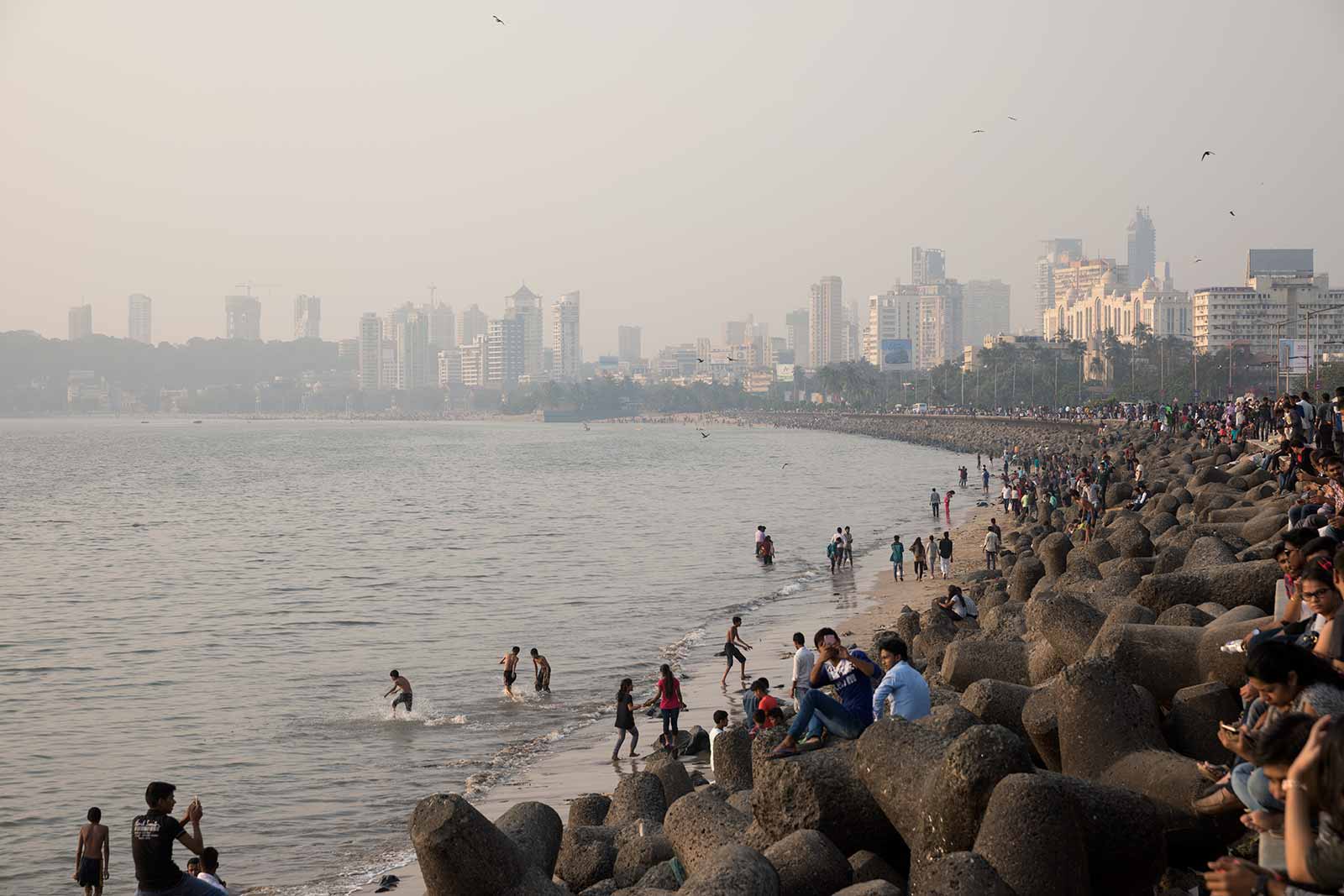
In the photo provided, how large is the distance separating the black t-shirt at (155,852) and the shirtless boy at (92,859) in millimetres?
4448

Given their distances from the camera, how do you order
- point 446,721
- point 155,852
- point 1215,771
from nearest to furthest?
→ point 1215,771 < point 155,852 < point 446,721

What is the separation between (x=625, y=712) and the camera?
15859 millimetres

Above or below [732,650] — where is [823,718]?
above

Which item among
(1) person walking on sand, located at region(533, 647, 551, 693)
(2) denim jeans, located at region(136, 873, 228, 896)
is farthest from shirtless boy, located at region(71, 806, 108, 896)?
(1) person walking on sand, located at region(533, 647, 551, 693)

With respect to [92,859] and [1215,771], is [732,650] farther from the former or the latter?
[1215,771]

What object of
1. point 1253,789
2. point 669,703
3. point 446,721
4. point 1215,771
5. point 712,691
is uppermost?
point 1253,789

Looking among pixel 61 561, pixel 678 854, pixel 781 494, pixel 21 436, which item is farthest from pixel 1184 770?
pixel 21 436

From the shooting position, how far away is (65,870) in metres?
12.9

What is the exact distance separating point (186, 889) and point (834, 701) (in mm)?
4142

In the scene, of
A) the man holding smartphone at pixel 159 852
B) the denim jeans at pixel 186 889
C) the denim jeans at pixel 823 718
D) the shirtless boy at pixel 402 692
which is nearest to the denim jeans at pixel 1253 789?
the denim jeans at pixel 823 718

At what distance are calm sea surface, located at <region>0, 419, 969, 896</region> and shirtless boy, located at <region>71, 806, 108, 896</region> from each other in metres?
0.79

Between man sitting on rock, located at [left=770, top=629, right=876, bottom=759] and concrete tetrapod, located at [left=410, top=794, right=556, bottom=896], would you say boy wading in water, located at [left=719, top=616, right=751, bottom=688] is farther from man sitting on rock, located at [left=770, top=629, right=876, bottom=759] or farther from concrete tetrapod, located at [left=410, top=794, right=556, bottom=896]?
concrete tetrapod, located at [left=410, top=794, right=556, bottom=896]

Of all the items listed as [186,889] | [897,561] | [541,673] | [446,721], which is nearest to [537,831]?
[186,889]

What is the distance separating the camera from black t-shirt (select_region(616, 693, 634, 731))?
1584cm
